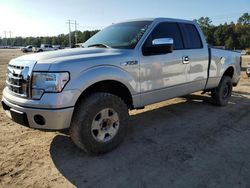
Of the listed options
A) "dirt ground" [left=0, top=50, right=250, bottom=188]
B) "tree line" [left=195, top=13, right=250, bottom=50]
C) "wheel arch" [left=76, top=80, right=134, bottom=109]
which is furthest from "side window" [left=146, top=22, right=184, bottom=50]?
"tree line" [left=195, top=13, right=250, bottom=50]

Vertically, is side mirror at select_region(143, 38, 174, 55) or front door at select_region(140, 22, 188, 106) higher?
side mirror at select_region(143, 38, 174, 55)

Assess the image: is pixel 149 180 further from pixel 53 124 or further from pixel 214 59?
pixel 214 59

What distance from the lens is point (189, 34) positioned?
5832 mm

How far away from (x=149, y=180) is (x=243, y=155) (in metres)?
1.62

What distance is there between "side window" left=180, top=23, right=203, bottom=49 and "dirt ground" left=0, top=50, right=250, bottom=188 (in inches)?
60.6

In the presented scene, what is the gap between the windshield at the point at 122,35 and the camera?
467cm

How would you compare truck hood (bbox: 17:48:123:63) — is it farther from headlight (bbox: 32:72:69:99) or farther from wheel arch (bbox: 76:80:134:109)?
wheel arch (bbox: 76:80:134:109)

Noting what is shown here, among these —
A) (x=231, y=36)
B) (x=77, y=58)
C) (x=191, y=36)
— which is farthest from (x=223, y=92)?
(x=231, y=36)

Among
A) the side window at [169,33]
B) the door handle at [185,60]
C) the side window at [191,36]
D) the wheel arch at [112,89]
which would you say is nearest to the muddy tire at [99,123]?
the wheel arch at [112,89]

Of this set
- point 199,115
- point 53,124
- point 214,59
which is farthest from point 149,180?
point 214,59

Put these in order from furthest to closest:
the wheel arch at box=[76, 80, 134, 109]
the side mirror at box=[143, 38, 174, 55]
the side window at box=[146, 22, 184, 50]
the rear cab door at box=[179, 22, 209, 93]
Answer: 1. the rear cab door at box=[179, 22, 209, 93]
2. the side window at box=[146, 22, 184, 50]
3. the side mirror at box=[143, 38, 174, 55]
4. the wheel arch at box=[76, 80, 134, 109]

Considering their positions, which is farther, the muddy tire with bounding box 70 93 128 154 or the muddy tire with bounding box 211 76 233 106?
the muddy tire with bounding box 211 76 233 106

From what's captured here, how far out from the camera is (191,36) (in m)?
5.88

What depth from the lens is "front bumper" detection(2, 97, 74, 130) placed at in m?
3.52
